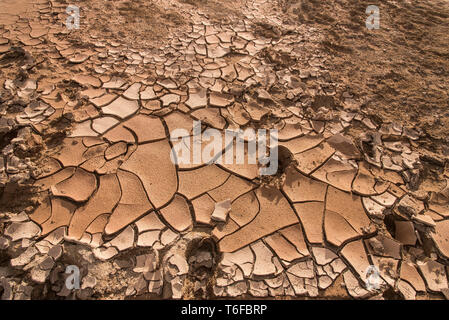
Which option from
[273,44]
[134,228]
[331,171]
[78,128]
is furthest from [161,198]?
[273,44]

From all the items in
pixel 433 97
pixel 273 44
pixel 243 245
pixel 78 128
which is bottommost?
pixel 243 245

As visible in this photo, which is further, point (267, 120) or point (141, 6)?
point (141, 6)

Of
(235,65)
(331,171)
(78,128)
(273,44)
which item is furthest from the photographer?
(273,44)

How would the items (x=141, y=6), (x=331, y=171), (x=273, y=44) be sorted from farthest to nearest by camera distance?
(x=141, y=6) < (x=273, y=44) < (x=331, y=171)

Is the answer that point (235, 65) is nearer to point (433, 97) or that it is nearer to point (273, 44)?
point (273, 44)

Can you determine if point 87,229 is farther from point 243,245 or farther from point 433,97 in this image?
point 433,97

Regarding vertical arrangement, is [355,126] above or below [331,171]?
above
